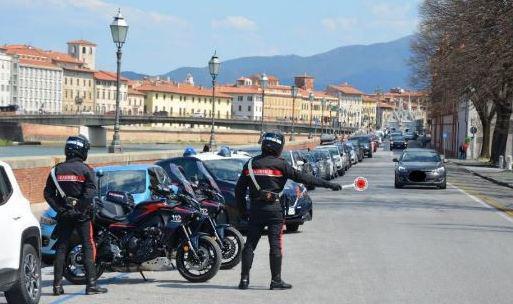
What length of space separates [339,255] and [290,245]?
1696 mm

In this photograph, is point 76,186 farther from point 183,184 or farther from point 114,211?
point 183,184

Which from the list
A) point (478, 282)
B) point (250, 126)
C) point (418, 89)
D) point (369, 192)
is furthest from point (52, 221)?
point (250, 126)

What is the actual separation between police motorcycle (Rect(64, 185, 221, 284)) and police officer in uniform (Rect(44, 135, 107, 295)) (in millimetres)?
706

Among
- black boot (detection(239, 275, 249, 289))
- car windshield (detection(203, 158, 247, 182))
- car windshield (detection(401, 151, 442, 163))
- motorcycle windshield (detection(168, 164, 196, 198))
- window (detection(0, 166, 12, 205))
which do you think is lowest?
black boot (detection(239, 275, 249, 289))

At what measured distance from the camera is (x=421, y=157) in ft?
119

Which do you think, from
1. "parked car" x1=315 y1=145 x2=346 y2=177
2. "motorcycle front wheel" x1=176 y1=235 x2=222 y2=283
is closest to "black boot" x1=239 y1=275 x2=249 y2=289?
"motorcycle front wheel" x1=176 y1=235 x2=222 y2=283

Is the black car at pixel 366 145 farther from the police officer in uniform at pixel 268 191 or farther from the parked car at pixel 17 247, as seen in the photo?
the parked car at pixel 17 247

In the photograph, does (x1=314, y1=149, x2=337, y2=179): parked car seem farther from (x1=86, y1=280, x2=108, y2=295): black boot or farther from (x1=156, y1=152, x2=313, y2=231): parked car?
(x1=86, y1=280, x2=108, y2=295): black boot

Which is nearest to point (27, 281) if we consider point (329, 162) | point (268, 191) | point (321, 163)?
point (268, 191)

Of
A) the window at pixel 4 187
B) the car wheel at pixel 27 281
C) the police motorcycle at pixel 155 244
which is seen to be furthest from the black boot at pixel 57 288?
the window at pixel 4 187

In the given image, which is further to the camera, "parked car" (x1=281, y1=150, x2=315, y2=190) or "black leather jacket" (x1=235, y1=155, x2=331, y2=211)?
"parked car" (x1=281, y1=150, x2=315, y2=190)

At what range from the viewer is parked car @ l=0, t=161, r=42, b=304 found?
873 centimetres

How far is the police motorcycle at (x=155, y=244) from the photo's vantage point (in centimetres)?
1152

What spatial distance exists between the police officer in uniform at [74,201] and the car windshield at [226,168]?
7.63 m
